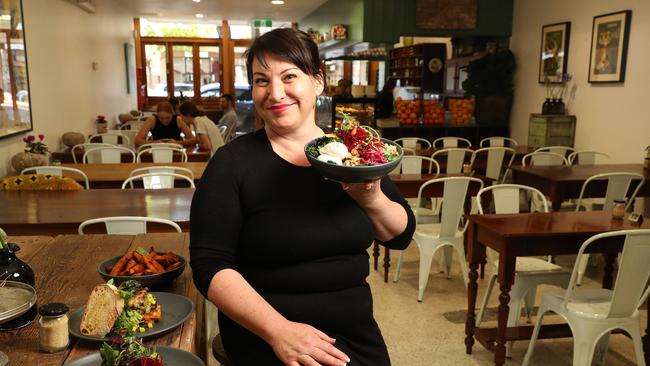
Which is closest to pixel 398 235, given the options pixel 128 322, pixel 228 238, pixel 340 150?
pixel 340 150

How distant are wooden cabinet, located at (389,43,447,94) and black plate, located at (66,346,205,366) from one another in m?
8.20

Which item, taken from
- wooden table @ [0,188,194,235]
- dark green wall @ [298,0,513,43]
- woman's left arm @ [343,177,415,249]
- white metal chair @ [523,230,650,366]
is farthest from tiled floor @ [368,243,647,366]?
dark green wall @ [298,0,513,43]

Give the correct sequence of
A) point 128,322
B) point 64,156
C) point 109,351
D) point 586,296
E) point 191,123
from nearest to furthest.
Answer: point 109,351 → point 128,322 → point 586,296 → point 64,156 → point 191,123

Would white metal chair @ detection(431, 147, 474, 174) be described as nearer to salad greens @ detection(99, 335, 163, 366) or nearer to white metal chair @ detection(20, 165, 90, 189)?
white metal chair @ detection(20, 165, 90, 189)

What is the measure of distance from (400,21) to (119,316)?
668cm

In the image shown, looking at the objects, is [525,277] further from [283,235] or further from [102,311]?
[102,311]

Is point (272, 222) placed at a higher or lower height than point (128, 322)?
higher

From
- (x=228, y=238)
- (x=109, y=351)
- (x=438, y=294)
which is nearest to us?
(x=109, y=351)

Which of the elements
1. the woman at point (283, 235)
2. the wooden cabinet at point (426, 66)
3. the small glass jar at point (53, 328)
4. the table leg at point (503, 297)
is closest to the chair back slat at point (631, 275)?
the table leg at point (503, 297)

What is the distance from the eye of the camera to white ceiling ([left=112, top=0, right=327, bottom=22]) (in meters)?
9.83

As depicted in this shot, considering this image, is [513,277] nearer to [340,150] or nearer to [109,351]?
[340,150]

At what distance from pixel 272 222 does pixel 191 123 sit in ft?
18.6

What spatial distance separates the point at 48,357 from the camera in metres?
1.26

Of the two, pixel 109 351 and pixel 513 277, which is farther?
pixel 513 277
